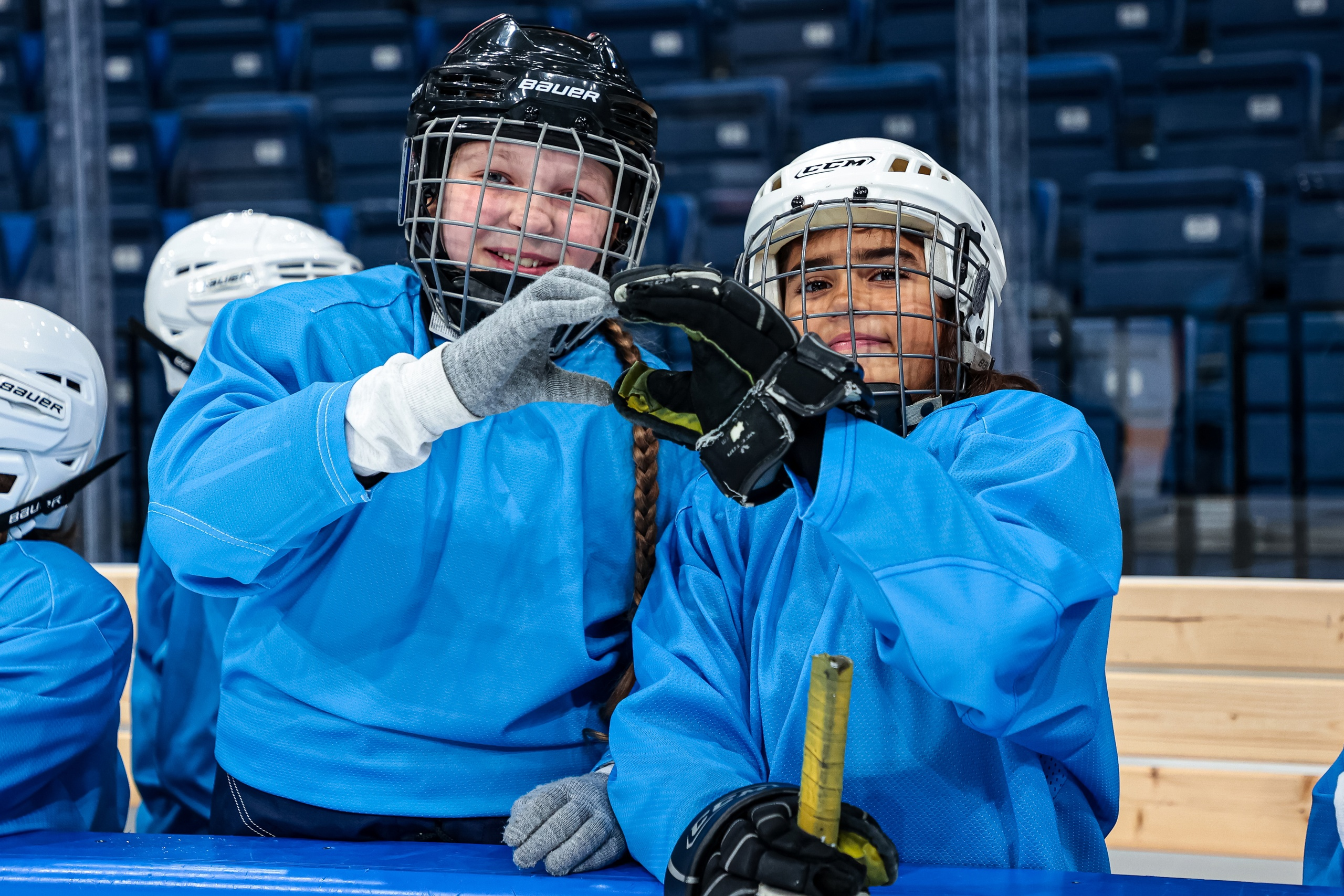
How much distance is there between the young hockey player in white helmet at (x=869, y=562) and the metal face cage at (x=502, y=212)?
0.68 feet

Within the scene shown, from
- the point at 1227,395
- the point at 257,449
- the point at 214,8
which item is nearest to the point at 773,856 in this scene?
the point at 257,449

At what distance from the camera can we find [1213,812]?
227 cm

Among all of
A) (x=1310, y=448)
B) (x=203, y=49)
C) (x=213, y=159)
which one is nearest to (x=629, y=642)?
(x=1310, y=448)

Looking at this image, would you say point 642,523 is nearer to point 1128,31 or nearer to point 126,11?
point 1128,31

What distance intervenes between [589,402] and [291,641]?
0.48 meters

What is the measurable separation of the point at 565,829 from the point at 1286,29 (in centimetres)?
414

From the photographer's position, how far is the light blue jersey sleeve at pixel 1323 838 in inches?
49.8

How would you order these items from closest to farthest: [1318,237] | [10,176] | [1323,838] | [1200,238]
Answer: [1323,838]
[1318,237]
[1200,238]
[10,176]

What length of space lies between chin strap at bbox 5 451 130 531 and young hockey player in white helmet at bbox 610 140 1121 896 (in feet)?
2.98

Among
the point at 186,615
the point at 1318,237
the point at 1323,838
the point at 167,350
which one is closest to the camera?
the point at 1323,838

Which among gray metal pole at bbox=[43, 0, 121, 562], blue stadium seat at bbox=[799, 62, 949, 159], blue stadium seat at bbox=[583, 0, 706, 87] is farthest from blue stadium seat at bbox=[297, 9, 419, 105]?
blue stadium seat at bbox=[799, 62, 949, 159]

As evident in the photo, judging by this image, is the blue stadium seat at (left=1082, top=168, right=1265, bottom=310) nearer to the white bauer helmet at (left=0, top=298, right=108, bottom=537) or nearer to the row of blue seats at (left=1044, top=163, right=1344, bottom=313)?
the row of blue seats at (left=1044, top=163, right=1344, bottom=313)

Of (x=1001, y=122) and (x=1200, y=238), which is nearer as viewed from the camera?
(x=1001, y=122)

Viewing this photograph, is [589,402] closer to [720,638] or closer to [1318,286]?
[720,638]
